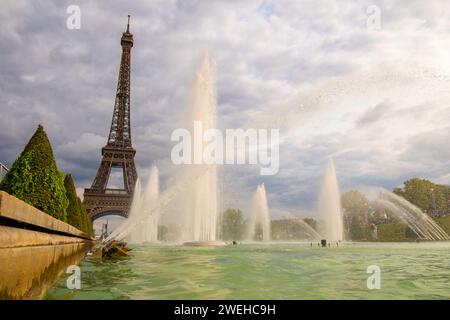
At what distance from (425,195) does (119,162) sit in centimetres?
6044

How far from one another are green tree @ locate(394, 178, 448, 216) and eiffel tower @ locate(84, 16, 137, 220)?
54.4 metres

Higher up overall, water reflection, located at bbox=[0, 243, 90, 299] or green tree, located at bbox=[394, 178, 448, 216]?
green tree, located at bbox=[394, 178, 448, 216]

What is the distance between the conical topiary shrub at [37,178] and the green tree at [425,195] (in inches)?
2962

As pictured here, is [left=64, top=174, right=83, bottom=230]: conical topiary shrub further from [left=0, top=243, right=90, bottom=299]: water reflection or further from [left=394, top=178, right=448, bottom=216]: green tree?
[left=394, top=178, right=448, bottom=216]: green tree

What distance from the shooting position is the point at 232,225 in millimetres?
89188

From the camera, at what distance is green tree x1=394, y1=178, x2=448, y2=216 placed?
74.7 metres

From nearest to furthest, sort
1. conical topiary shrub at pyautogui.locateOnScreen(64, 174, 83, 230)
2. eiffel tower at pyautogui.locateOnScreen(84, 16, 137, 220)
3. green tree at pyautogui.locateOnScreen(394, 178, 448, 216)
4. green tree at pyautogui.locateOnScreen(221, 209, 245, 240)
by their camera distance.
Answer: conical topiary shrub at pyautogui.locateOnScreen(64, 174, 83, 230) → eiffel tower at pyautogui.locateOnScreen(84, 16, 137, 220) → green tree at pyautogui.locateOnScreen(394, 178, 448, 216) → green tree at pyautogui.locateOnScreen(221, 209, 245, 240)

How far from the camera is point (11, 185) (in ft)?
41.0

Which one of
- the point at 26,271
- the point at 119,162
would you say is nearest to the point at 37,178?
the point at 26,271

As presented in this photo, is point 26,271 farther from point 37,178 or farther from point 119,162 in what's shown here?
point 119,162

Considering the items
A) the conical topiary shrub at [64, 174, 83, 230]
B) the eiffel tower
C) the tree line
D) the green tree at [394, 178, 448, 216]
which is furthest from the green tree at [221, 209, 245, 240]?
the tree line

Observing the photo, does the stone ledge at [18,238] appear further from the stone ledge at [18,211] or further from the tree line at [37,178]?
the tree line at [37,178]

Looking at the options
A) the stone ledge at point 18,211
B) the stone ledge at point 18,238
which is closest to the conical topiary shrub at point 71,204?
the stone ledge at point 18,211
